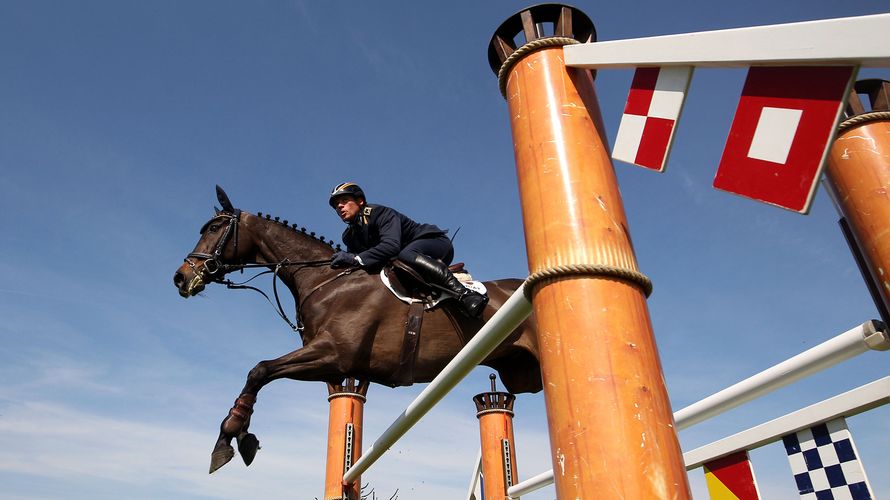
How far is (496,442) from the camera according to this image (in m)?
5.57

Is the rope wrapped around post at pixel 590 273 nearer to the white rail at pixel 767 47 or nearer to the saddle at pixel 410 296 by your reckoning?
the white rail at pixel 767 47

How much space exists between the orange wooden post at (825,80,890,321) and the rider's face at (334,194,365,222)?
10.3 feet

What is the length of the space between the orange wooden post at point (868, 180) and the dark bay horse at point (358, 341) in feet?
7.13

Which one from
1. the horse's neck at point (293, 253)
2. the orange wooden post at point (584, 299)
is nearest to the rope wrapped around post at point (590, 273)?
the orange wooden post at point (584, 299)

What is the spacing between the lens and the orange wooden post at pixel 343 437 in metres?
5.04

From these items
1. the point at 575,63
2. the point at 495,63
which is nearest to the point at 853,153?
the point at 575,63

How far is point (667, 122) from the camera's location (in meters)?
1.38

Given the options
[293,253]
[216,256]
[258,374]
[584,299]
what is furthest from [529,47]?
[216,256]

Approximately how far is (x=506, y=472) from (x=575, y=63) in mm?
4652

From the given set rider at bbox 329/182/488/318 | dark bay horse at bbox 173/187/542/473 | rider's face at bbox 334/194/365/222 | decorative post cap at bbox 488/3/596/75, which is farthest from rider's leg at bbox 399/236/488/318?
decorative post cap at bbox 488/3/596/75

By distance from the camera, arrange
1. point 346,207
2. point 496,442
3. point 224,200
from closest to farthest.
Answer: point 346,207 < point 224,200 < point 496,442

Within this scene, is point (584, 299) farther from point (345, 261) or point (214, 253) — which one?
point (214, 253)

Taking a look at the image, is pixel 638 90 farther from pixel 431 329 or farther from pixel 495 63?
pixel 431 329

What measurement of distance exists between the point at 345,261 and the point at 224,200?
150 cm
